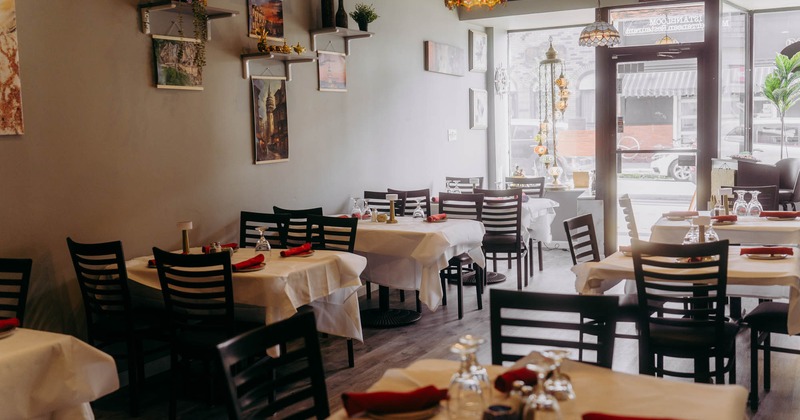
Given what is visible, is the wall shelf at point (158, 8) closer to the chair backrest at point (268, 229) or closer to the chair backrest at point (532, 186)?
the chair backrest at point (268, 229)

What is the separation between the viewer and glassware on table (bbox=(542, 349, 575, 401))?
6.00ft

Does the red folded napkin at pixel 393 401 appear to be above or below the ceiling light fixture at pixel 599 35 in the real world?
below

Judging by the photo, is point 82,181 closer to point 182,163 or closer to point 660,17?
point 182,163

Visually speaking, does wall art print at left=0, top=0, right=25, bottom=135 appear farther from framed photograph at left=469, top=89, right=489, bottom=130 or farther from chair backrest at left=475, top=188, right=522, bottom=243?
framed photograph at left=469, top=89, right=489, bottom=130

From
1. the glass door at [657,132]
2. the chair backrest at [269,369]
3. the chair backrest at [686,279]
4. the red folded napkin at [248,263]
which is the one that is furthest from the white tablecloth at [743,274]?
the glass door at [657,132]

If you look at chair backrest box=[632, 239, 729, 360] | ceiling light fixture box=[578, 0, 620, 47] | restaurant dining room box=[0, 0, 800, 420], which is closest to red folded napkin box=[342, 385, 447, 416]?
restaurant dining room box=[0, 0, 800, 420]

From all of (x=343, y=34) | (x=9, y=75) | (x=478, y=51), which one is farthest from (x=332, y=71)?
(x=478, y=51)

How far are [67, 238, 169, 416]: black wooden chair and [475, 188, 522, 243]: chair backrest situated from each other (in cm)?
357

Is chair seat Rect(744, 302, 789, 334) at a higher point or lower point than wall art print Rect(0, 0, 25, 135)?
lower

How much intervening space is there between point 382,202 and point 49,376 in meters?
4.63

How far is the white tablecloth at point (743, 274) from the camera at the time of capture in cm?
404

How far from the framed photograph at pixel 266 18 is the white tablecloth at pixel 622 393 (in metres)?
4.28

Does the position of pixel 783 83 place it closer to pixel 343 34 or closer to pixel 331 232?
pixel 343 34

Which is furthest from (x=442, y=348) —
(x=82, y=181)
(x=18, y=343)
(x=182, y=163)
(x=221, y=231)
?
(x=18, y=343)
